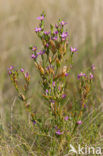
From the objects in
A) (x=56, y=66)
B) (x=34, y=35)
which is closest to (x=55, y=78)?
(x=56, y=66)

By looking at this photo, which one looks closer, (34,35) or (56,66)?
(56,66)

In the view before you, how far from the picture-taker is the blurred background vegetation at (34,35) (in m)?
3.48

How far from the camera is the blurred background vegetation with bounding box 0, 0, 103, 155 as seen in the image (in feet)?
11.4

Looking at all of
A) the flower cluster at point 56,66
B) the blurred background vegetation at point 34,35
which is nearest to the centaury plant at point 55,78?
the flower cluster at point 56,66

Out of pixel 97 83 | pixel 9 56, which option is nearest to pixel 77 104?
pixel 97 83

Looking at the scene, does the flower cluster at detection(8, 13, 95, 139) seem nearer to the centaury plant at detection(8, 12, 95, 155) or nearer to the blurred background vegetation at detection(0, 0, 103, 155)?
the centaury plant at detection(8, 12, 95, 155)

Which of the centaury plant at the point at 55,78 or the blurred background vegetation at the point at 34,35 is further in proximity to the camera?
the blurred background vegetation at the point at 34,35

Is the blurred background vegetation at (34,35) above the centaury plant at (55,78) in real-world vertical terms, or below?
above

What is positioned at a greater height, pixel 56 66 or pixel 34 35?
pixel 34 35

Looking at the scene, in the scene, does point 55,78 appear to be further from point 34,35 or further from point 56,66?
point 34,35

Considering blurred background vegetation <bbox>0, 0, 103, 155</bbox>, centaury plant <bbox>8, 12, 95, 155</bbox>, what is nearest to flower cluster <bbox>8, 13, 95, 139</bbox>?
centaury plant <bbox>8, 12, 95, 155</bbox>

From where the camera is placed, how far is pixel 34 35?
14.3 ft

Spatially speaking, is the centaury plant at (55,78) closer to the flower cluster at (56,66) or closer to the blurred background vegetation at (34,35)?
the flower cluster at (56,66)

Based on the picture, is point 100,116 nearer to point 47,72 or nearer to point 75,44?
point 47,72
